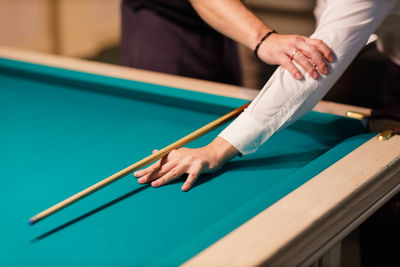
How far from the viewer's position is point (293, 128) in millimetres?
1447

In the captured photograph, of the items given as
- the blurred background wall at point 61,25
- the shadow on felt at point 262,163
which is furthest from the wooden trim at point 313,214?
the blurred background wall at point 61,25

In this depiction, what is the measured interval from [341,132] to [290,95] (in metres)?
0.25

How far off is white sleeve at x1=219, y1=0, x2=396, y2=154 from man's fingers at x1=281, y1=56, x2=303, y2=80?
0.01m

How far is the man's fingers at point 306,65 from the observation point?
1.24 m

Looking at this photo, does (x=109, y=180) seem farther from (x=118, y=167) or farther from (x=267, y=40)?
(x=267, y=40)

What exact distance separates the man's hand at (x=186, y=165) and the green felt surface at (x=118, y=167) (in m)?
0.02

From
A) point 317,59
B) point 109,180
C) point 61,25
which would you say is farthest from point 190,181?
point 61,25

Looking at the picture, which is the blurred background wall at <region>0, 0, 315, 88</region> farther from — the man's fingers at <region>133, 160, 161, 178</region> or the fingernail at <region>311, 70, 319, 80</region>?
the man's fingers at <region>133, 160, 161, 178</region>

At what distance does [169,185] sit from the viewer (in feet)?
3.73

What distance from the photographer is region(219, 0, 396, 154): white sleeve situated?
1.24 m

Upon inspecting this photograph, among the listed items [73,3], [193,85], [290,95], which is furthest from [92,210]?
[73,3]

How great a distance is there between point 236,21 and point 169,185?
1.98 ft

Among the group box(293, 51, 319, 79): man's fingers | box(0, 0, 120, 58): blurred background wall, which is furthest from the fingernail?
box(0, 0, 120, 58): blurred background wall

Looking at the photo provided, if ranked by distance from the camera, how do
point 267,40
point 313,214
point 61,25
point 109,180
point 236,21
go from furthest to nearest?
point 61,25 → point 236,21 → point 267,40 → point 109,180 → point 313,214
